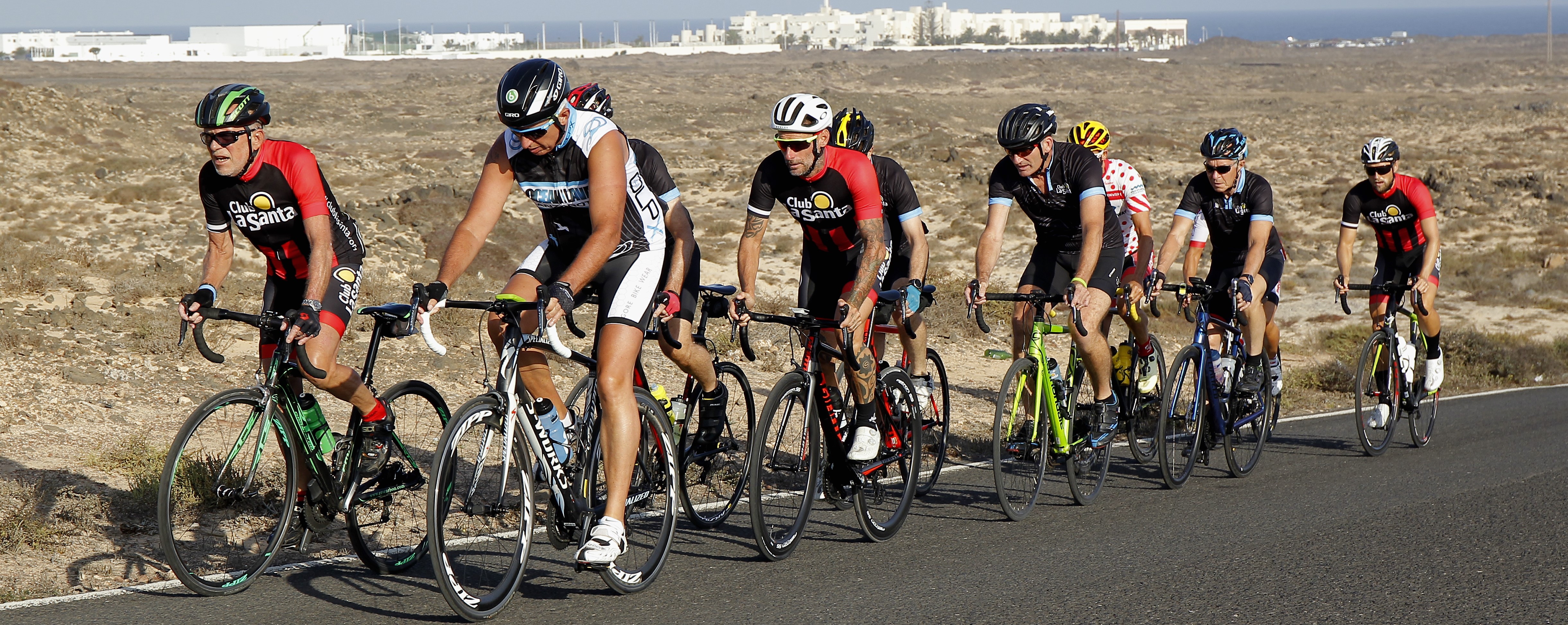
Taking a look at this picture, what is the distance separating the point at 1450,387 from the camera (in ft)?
46.0

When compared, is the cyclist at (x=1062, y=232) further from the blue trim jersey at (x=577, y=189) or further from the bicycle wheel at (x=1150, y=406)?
the blue trim jersey at (x=577, y=189)

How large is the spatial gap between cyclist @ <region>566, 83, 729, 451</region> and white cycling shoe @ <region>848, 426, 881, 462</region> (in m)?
0.76

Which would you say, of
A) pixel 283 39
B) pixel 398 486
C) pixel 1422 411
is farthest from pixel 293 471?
pixel 283 39

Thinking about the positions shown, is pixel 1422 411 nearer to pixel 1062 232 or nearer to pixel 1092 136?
pixel 1092 136

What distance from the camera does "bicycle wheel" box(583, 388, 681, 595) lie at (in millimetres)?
5285

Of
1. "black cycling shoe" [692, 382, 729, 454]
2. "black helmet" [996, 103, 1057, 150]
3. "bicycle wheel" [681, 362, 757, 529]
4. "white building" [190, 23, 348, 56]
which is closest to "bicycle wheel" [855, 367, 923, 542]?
"bicycle wheel" [681, 362, 757, 529]

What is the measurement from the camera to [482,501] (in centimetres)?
486

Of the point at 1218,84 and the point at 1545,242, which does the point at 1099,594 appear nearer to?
the point at 1545,242

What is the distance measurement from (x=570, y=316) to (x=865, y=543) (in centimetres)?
225

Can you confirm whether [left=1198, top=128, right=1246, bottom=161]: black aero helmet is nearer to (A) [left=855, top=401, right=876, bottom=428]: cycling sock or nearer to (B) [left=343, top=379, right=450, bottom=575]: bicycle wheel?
(A) [left=855, top=401, right=876, bottom=428]: cycling sock

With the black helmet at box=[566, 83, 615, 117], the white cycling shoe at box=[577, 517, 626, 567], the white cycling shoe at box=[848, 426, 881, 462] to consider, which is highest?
the black helmet at box=[566, 83, 615, 117]

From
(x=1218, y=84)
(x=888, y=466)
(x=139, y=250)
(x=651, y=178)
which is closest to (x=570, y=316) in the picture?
(x=651, y=178)

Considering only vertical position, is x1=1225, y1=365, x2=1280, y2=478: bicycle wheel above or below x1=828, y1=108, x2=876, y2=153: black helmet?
below

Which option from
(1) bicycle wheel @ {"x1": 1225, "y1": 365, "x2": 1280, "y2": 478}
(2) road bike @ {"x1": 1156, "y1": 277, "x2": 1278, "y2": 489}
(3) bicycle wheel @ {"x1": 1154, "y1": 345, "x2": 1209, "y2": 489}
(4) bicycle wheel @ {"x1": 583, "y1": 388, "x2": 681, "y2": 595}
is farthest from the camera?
(1) bicycle wheel @ {"x1": 1225, "y1": 365, "x2": 1280, "y2": 478}
